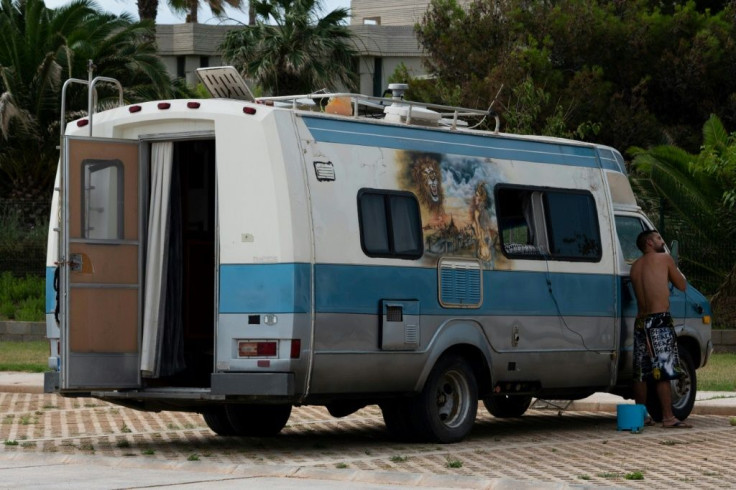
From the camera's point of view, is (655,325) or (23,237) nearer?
(655,325)

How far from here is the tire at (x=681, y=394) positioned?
15.3 m

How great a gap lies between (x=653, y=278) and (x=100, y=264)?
5.33m

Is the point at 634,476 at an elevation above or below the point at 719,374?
below

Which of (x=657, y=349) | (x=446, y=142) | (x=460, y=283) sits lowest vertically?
(x=657, y=349)

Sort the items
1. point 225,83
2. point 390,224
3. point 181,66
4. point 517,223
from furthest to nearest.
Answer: point 181,66, point 517,223, point 225,83, point 390,224

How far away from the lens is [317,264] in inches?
476

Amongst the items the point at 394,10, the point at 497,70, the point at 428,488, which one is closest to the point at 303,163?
the point at 428,488

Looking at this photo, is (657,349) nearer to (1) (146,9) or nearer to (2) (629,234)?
(2) (629,234)

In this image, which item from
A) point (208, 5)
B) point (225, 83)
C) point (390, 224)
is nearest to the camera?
point (390, 224)

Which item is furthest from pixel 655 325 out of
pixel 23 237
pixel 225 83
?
pixel 23 237

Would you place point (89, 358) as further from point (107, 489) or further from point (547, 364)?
point (547, 364)

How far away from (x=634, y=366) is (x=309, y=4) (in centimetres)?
2724

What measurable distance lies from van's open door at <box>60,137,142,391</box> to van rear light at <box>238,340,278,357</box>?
123cm

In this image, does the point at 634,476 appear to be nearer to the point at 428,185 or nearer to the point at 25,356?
the point at 428,185
